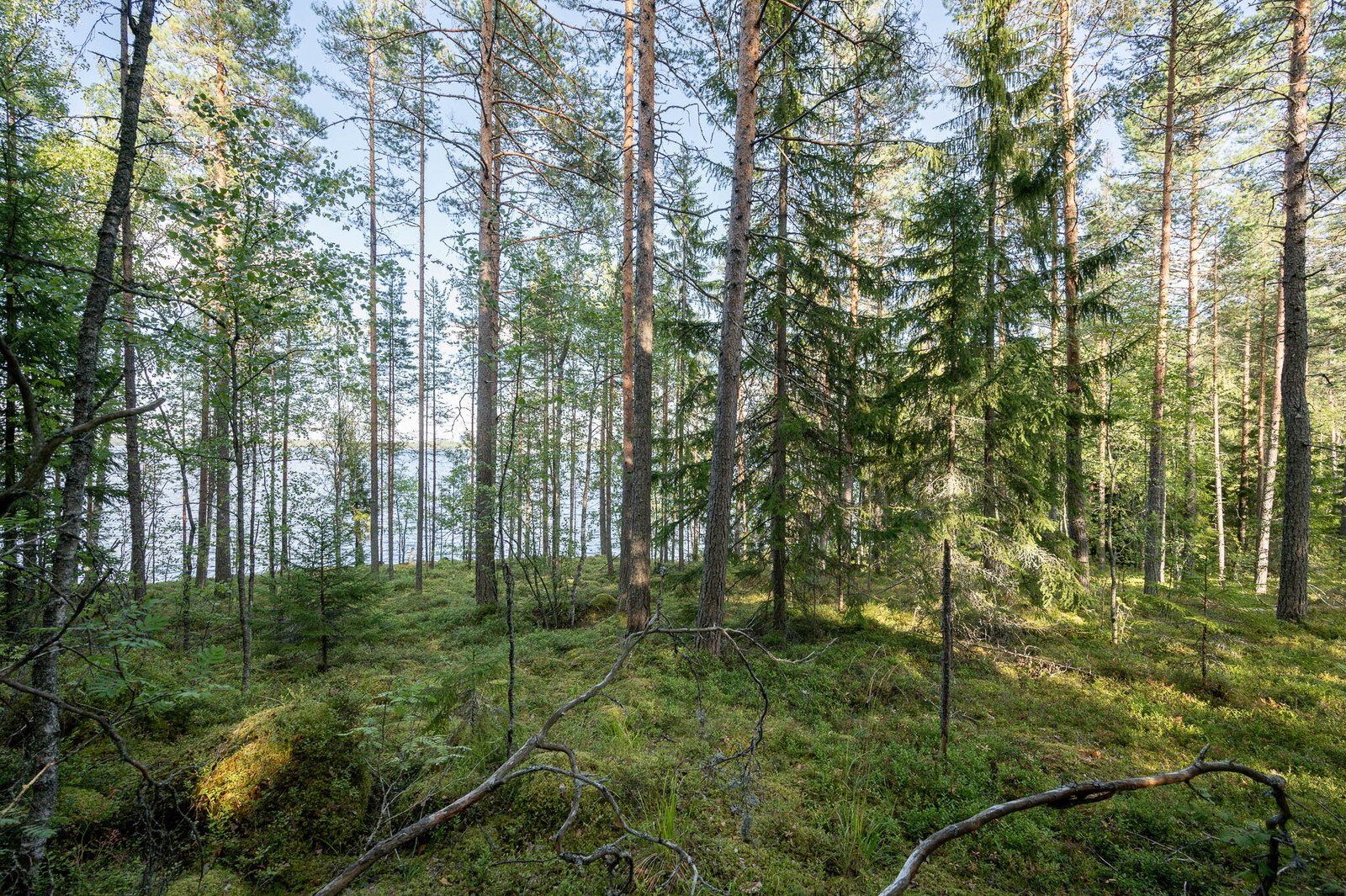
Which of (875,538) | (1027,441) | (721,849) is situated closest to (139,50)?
(721,849)

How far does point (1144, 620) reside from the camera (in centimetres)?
974

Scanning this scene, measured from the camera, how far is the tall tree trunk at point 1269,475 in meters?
12.9

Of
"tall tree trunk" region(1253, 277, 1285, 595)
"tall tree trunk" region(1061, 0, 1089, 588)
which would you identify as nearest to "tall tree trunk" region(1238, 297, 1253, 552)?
"tall tree trunk" region(1253, 277, 1285, 595)

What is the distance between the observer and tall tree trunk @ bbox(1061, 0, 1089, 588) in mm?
9211

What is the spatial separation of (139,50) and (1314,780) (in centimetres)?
1189

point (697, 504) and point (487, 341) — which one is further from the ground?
point (487, 341)

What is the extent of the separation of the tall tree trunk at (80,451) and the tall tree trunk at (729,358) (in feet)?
18.7

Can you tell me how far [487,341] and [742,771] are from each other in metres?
9.27

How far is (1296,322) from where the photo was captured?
8.64 metres

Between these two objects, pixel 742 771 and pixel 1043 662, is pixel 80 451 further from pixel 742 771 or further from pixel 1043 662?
pixel 1043 662

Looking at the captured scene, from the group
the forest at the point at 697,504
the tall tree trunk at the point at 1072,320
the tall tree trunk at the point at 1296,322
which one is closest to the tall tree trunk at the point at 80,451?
the forest at the point at 697,504

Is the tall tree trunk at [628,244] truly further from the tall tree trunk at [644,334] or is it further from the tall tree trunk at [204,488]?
the tall tree trunk at [204,488]

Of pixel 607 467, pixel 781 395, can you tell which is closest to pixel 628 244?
pixel 781 395

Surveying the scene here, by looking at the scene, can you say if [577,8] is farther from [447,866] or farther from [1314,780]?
[1314,780]
